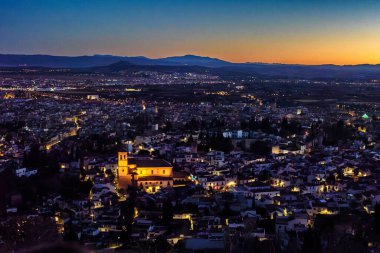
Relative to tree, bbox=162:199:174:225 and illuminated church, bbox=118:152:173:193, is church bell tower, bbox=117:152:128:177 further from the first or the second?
tree, bbox=162:199:174:225

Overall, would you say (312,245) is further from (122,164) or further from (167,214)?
(122,164)

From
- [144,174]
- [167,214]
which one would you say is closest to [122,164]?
[144,174]

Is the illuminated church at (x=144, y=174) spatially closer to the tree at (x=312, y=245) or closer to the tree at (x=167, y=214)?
the tree at (x=167, y=214)

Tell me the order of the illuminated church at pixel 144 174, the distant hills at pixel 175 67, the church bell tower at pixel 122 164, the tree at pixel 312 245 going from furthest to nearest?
the distant hills at pixel 175 67 → the church bell tower at pixel 122 164 → the illuminated church at pixel 144 174 → the tree at pixel 312 245

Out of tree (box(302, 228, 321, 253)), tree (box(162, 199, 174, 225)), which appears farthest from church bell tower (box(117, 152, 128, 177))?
tree (box(302, 228, 321, 253))

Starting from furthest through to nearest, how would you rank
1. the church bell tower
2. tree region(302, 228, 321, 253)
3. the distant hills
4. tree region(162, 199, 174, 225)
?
1. the distant hills
2. the church bell tower
3. tree region(162, 199, 174, 225)
4. tree region(302, 228, 321, 253)

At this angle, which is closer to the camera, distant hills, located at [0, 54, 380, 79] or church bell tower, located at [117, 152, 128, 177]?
church bell tower, located at [117, 152, 128, 177]

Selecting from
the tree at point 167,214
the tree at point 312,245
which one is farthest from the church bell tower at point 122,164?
the tree at point 312,245

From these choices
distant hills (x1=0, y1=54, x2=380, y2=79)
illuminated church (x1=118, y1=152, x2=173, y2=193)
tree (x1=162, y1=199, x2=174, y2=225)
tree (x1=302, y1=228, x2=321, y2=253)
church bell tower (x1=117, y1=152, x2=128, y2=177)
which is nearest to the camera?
tree (x1=302, y1=228, x2=321, y2=253)

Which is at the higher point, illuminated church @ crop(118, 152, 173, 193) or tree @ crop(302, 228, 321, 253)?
tree @ crop(302, 228, 321, 253)
